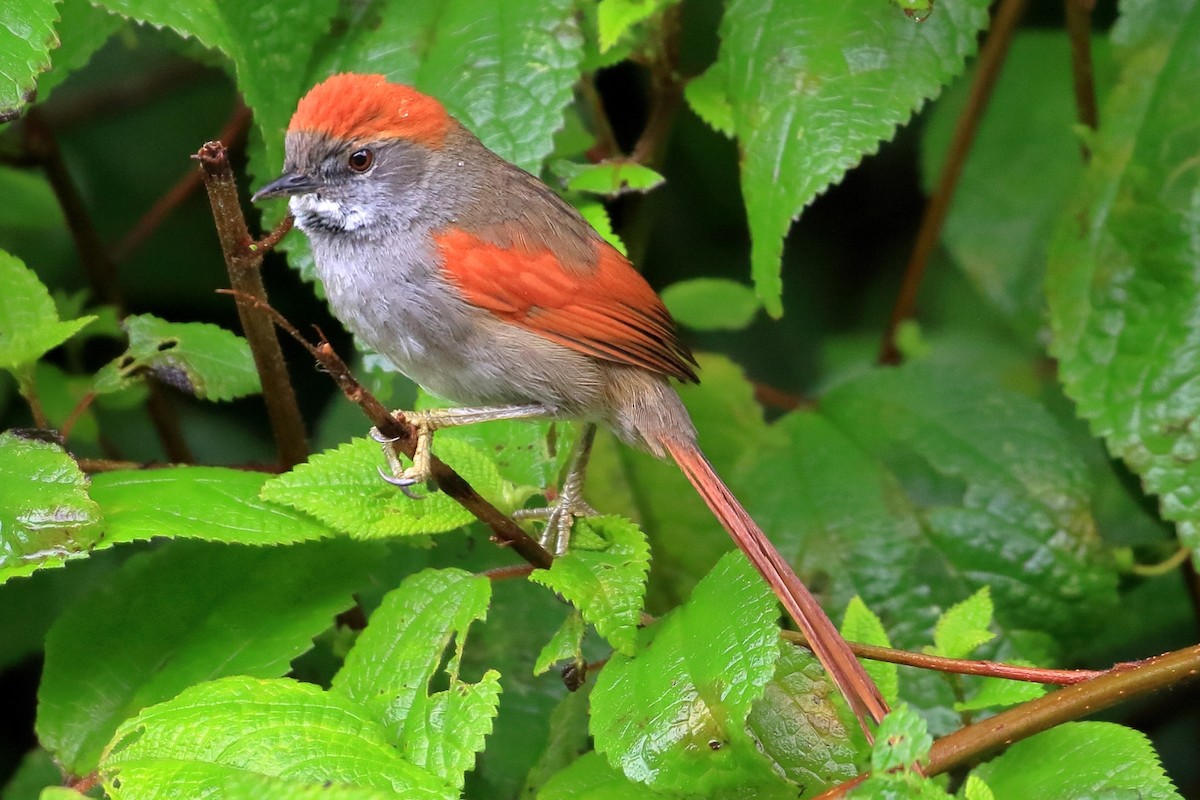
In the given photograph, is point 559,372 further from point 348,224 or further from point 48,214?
point 48,214

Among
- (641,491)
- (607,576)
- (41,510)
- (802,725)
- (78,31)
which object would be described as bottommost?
(641,491)

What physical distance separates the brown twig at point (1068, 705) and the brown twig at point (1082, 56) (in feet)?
4.97

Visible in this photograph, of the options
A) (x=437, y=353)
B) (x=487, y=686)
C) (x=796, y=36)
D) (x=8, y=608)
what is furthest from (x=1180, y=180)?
(x=8, y=608)

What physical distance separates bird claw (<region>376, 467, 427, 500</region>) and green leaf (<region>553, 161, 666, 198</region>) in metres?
0.79

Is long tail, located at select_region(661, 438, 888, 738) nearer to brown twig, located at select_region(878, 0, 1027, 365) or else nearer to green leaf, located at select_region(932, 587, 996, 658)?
green leaf, located at select_region(932, 587, 996, 658)

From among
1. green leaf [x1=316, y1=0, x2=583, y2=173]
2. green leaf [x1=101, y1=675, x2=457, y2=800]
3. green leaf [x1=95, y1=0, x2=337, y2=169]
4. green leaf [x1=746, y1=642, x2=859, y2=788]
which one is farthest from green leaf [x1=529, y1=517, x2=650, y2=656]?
green leaf [x1=95, y1=0, x2=337, y2=169]

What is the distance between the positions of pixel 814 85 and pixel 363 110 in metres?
0.89

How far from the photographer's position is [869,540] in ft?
9.37

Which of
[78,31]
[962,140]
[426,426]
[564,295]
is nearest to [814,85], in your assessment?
[564,295]

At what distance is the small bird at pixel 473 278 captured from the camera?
2.44 m

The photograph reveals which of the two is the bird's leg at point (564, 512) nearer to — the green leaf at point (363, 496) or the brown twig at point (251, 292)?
the green leaf at point (363, 496)

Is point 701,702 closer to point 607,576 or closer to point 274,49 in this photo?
point 607,576

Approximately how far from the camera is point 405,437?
75.4 inches

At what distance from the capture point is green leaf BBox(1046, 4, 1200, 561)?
8.14 feet
